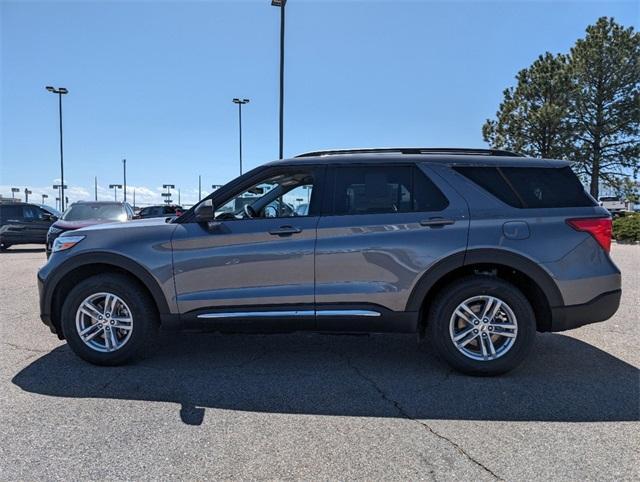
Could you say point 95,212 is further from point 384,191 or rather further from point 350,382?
point 350,382

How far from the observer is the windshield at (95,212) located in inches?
424

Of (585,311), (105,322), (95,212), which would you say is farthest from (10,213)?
(585,311)

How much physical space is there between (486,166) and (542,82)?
1132 inches

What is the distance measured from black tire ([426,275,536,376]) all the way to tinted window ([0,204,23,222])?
1759 cm

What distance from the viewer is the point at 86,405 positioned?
3572mm

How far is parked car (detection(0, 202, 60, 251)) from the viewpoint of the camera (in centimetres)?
1700

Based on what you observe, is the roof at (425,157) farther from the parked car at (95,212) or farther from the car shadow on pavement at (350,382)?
the parked car at (95,212)

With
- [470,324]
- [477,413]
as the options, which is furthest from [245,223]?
[477,413]

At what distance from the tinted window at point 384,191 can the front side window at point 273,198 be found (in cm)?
30

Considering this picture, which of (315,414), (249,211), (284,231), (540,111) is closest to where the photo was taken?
(315,414)

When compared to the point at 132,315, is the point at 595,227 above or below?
above

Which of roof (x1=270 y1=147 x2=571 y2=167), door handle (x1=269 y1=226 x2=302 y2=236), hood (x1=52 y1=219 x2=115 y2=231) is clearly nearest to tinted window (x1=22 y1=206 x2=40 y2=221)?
hood (x1=52 y1=219 x2=115 y2=231)

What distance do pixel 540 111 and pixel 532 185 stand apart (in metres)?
26.9

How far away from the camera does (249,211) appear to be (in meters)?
4.35
